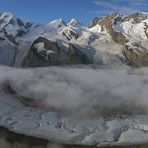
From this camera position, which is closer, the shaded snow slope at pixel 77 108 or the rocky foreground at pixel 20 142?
the rocky foreground at pixel 20 142

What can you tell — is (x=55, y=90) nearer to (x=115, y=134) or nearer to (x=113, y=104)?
(x=113, y=104)

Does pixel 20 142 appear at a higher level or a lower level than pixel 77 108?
lower

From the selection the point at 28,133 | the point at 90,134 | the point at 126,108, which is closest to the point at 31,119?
the point at 28,133

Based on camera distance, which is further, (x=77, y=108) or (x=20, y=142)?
(x=77, y=108)

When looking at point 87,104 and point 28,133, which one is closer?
point 28,133

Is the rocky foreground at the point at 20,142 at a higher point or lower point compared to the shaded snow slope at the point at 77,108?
lower

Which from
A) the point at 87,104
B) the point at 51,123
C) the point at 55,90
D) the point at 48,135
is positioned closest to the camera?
the point at 48,135

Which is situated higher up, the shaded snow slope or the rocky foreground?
the shaded snow slope

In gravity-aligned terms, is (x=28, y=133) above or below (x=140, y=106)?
below

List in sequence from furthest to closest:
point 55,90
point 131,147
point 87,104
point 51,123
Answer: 1. point 55,90
2. point 87,104
3. point 51,123
4. point 131,147

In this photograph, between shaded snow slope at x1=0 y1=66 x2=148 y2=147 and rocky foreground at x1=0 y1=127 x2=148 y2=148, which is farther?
shaded snow slope at x1=0 y1=66 x2=148 y2=147
